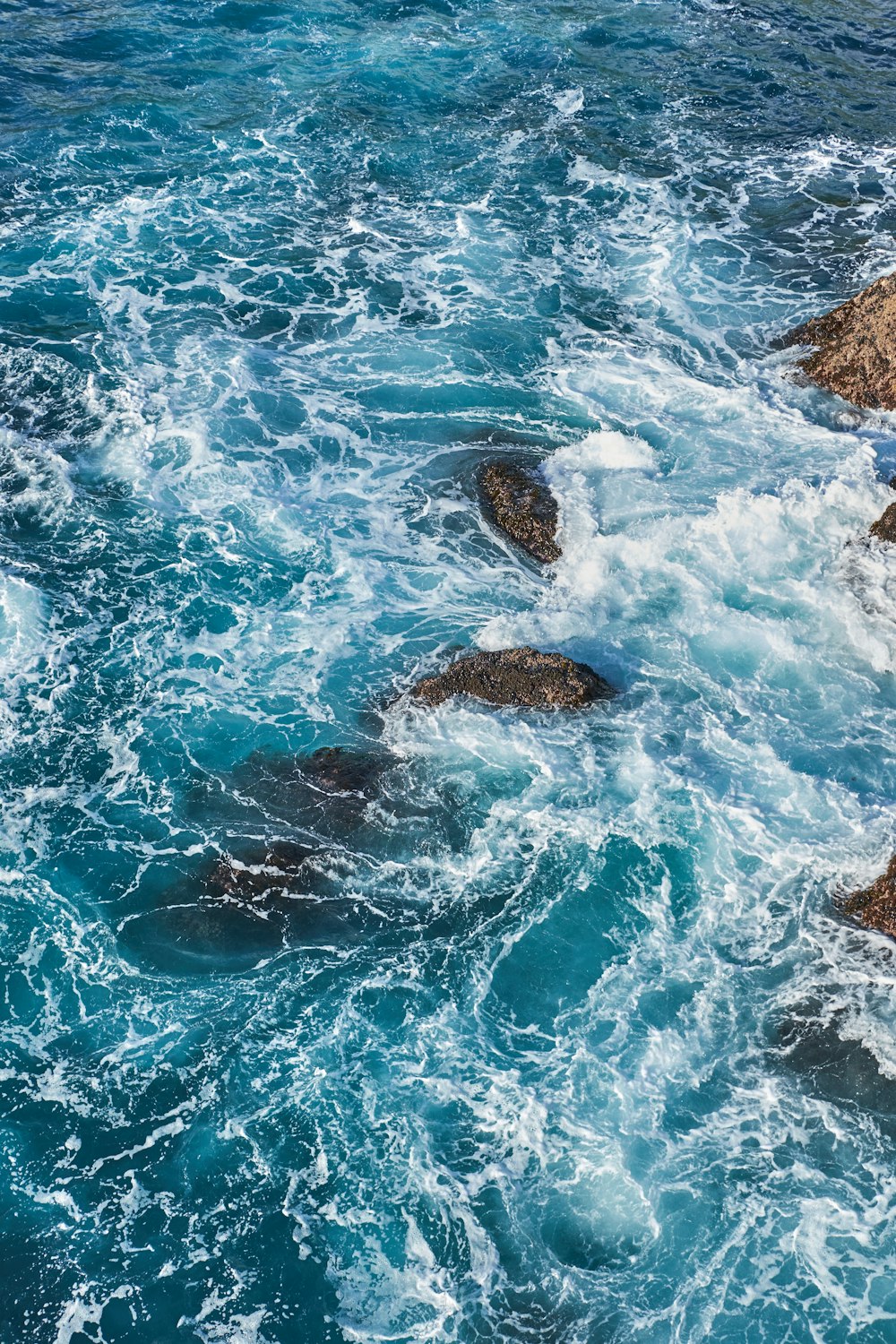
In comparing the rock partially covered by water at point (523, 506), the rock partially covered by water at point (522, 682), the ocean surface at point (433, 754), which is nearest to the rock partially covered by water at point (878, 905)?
the ocean surface at point (433, 754)

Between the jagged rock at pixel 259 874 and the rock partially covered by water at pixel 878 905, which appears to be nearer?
the rock partially covered by water at pixel 878 905

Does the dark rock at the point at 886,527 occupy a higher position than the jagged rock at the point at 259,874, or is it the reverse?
the dark rock at the point at 886,527

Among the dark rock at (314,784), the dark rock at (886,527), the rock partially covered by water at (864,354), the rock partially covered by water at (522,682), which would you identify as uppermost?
the rock partially covered by water at (864,354)

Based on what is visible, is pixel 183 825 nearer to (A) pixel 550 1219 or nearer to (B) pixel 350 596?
(B) pixel 350 596

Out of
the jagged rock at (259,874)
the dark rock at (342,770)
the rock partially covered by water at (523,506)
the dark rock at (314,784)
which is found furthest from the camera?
the rock partially covered by water at (523,506)

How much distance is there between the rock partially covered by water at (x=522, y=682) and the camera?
15.8m

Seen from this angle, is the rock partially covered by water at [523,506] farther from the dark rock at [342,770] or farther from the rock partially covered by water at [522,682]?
the dark rock at [342,770]

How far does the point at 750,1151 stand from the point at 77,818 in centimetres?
972

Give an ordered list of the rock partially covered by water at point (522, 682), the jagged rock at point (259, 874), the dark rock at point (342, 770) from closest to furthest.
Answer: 1. the jagged rock at point (259, 874)
2. the dark rock at point (342, 770)
3. the rock partially covered by water at point (522, 682)

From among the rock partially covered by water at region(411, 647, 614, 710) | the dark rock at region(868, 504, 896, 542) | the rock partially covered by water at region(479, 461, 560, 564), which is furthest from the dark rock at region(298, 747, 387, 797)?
the dark rock at region(868, 504, 896, 542)

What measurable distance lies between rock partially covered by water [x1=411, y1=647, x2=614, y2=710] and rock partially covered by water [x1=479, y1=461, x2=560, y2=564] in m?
2.92

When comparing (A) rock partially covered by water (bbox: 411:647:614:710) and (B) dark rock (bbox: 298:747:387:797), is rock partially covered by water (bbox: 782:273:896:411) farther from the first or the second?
(B) dark rock (bbox: 298:747:387:797)

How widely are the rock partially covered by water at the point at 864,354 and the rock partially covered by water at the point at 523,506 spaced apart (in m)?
6.88

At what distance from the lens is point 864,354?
70.2 feet
